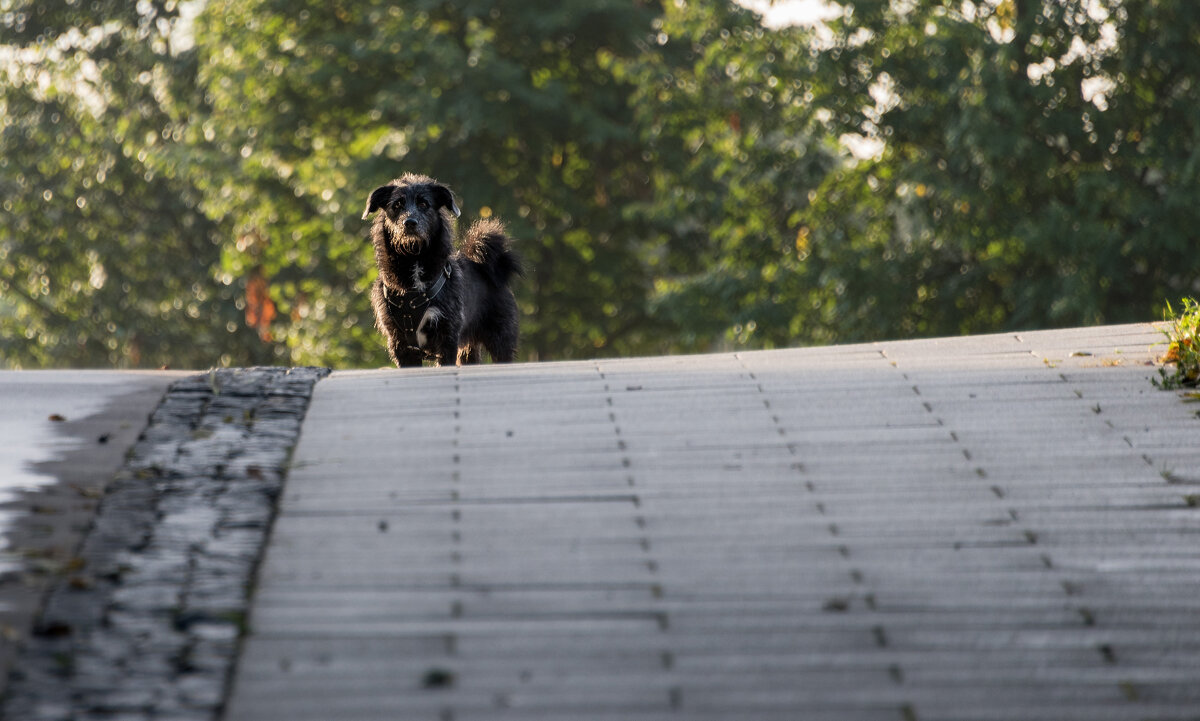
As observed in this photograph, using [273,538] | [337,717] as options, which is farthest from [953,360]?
[337,717]

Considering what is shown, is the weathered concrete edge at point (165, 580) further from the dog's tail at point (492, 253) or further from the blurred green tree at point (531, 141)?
the blurred green tree at point (531, 141)

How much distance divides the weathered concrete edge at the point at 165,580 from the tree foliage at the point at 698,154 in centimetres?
1610

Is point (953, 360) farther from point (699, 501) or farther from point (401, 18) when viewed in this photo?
point (401, 18)

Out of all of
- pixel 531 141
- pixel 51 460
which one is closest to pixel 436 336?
pixel 51 460

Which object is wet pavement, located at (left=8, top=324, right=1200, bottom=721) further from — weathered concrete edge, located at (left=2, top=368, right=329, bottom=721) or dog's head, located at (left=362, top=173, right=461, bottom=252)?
dog's head, located at (left=362, top=173, right=461, bottom=252)

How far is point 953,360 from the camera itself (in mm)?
7879

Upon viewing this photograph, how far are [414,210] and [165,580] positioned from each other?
5.20 m

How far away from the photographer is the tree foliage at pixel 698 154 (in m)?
21.3

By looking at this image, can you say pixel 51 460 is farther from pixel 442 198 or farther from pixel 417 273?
pixel 442 198

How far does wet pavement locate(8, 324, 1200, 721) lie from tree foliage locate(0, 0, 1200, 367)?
14698 millimetres

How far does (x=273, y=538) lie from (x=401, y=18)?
2010 centimetres

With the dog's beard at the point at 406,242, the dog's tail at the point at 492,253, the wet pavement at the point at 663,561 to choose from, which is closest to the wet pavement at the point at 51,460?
the wet pavement at the point at 663,561

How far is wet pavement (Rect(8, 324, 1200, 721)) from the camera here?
4176 mm

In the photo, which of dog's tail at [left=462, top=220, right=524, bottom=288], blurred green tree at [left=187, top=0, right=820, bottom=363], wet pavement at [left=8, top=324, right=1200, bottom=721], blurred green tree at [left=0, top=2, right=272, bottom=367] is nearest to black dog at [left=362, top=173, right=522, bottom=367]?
dog's tail at [left=462, top=220, right=524, bottom=288]
